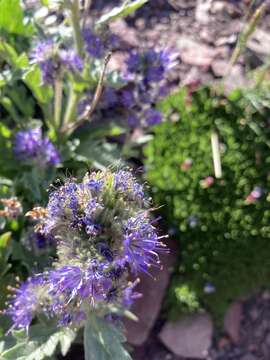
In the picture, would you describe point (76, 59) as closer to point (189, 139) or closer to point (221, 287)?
point (189, 139)

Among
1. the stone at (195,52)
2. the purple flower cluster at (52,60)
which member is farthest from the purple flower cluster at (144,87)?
the stone at (195,52)

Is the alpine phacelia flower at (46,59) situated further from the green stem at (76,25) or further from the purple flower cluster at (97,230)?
the purple flower cluster at (97,230)

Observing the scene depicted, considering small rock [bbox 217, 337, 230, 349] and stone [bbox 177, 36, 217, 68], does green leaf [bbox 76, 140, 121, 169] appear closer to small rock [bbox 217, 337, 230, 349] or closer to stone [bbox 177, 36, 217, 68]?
stone [bbox 177, 36, 217, 68]

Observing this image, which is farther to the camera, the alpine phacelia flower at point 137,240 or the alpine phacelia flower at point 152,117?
the alpine phacelia flower at point 152,117

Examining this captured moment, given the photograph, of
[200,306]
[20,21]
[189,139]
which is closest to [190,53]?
[189,139]

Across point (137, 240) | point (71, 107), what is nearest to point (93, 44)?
point (71, 107)

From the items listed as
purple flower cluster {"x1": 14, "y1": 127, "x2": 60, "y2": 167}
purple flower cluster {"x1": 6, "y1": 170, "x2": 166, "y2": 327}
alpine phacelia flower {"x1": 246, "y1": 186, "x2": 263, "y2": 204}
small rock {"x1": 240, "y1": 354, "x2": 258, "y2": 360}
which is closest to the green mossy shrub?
alpine phacelia flower {"x1": 246, "y1": 186, "x2": 263, "y2": 204}
